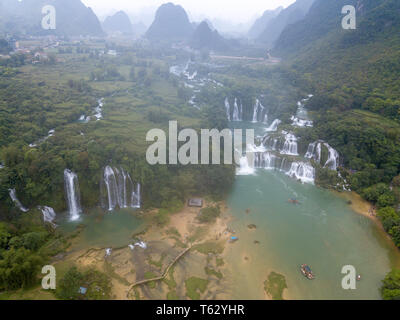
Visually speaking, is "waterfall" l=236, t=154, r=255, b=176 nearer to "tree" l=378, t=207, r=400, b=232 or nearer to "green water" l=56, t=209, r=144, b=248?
"tree" l=378, t=207, r=400, b=232

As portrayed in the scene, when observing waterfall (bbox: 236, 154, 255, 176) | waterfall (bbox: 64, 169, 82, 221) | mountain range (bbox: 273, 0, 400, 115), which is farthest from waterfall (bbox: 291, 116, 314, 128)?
waterfall (bbox: 64, 169, 82, 221)

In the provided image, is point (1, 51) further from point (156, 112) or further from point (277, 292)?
point (277, 292)

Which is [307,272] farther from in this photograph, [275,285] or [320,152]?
[320,152]

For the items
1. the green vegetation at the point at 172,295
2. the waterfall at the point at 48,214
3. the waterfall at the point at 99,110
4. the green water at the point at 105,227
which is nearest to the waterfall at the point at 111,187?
the green water at the point at 105,227

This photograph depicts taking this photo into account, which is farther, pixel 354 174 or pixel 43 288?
pixel 354 174

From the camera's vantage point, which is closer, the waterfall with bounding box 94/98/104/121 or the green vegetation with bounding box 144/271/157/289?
the green vegetation with bounding box 144/271/157/289

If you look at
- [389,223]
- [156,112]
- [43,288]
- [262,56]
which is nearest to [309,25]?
[262,56]
